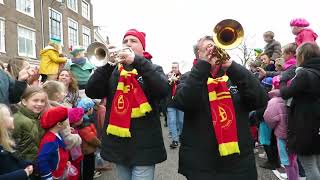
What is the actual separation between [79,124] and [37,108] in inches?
51.3

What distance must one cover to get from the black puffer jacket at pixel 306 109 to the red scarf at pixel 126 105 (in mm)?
1735

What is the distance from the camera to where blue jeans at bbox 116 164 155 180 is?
3497 mm

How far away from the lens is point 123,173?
3.62 meters

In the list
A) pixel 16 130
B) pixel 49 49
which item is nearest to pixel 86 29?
pixel 49 49

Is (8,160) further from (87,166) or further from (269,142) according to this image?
(269,142)

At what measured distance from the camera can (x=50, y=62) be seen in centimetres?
621

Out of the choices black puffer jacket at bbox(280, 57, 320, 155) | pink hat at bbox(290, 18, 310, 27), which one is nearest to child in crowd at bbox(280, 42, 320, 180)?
black puffer jacket at bbox(280, 57, 320, 155)

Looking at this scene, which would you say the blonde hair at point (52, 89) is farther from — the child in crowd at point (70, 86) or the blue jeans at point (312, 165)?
the blue jeans at point (312, 165)

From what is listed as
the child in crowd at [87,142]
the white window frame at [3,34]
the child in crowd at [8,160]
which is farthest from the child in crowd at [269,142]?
the white window frame at [3,34]

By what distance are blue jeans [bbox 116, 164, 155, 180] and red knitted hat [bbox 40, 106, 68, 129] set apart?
81 cm

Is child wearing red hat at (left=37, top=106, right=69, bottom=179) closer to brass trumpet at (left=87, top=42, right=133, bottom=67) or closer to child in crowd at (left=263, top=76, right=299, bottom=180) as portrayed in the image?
brass trumpet at (left=87, top=42, right=133, bottom=67)

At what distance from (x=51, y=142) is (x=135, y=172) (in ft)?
3.02

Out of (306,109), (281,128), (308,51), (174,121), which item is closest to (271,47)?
(174,121)

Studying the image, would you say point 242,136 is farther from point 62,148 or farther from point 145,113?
point 62,148
